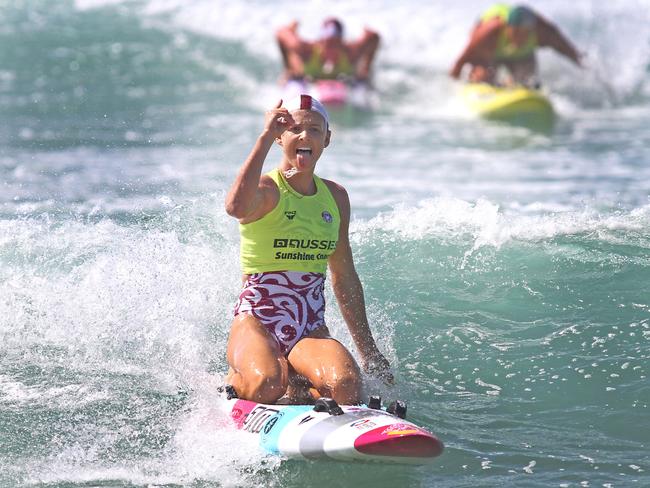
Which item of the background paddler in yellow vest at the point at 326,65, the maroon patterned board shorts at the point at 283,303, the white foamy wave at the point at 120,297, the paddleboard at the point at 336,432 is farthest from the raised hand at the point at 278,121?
the background paddler in yellow vest at the point at 326,65

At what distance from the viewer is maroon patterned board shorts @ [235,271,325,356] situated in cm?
540

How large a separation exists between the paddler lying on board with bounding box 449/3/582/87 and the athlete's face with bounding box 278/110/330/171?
37.5 feet

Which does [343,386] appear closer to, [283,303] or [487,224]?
[283,303]

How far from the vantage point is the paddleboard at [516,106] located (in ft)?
51.7

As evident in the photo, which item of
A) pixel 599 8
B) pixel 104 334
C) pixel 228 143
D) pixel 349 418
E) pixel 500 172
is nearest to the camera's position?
pixel 349 418

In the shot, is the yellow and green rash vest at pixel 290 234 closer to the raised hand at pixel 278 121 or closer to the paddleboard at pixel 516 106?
the raised hand at pixel 278 121

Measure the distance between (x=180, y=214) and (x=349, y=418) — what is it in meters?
3.51

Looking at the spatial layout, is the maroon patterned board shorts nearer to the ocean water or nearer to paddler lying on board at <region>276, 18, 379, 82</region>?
the ocean water

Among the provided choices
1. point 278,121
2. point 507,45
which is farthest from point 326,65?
point 278,121

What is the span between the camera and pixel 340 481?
16.1 ft

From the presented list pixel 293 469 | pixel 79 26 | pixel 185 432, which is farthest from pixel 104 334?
pixel 79 26

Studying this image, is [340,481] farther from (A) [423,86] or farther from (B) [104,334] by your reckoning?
(A) [423,86]

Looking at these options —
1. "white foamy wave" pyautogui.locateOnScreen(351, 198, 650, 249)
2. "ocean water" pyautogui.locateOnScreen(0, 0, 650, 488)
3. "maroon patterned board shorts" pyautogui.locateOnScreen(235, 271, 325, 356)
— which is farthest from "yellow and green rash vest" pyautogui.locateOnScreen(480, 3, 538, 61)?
"maroon patterned board shorts" pyautogui.locateOnScreen(235, 271, 325, 356)

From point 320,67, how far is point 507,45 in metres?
2.78
